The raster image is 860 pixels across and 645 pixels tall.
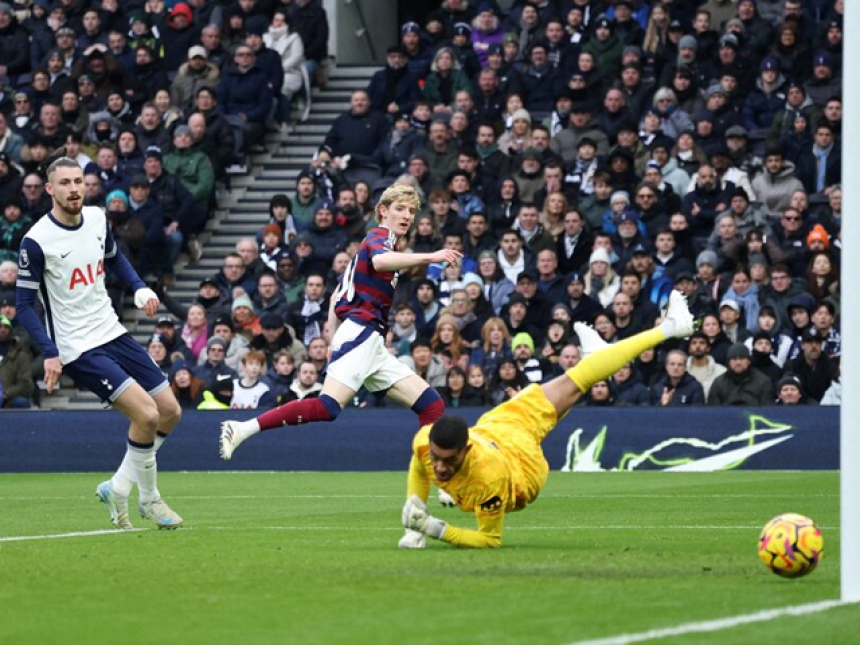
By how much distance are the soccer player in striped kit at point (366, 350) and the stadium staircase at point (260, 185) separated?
1365cm

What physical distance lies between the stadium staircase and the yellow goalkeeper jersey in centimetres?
1631

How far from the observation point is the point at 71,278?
38.6 ft

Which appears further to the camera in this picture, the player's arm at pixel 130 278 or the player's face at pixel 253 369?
the player's face at pixel 253 369

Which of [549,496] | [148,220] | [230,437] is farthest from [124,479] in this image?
[148,220]

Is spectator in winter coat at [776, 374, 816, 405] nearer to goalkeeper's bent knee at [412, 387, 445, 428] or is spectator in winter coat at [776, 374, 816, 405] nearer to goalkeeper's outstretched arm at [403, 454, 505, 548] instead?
goalkeeper's bent knee at [412, 387, 445, 428]

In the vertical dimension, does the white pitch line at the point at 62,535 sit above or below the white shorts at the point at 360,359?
below

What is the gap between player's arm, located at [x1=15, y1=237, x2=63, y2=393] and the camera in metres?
11.4

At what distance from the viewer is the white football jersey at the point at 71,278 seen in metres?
11.6

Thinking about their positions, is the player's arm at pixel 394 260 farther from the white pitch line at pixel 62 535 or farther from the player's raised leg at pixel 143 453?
the white pitch line at pixel 62 535

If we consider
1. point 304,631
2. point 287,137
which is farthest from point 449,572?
point 287,137

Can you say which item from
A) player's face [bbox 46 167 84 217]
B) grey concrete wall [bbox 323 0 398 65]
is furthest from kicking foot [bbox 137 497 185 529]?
grey concrete wall [bbox 323 0 398 65]

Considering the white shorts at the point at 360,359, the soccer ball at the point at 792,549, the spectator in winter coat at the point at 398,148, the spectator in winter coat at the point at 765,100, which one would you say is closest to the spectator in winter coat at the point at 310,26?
the spectator in winter coat at the point at 398,148

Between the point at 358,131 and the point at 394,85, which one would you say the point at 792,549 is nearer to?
the point at 358,131

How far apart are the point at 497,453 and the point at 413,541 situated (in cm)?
81
